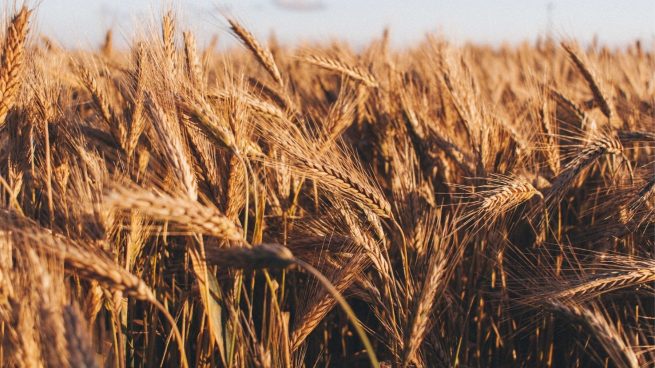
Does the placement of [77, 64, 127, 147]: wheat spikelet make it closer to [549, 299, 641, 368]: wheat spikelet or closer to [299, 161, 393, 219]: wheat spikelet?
[299, 161, 393, 219]: wheat spikelet

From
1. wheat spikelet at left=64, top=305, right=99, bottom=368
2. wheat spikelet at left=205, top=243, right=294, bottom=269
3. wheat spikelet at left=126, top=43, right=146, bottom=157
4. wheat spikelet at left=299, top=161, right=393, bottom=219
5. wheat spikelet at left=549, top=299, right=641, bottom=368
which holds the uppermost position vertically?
wheat spikelet at left=126, top=43, right=146, bottom=157

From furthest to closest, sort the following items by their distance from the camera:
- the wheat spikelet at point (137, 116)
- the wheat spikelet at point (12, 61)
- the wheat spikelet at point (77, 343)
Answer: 1. the wheat spikelet at point (137, 116)
2. the wheat spikelet at point (12, 61)
3. the wheat spikelet at point (77, 343)

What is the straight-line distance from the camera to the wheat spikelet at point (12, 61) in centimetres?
174

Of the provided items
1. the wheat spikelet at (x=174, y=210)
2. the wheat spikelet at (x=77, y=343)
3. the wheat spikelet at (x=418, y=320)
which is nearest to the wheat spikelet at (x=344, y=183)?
the wheat spikelet at (x=418, y=320)

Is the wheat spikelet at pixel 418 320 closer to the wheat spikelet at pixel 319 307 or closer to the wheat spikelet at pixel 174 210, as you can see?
the wheat spikelet at pixel 319 307

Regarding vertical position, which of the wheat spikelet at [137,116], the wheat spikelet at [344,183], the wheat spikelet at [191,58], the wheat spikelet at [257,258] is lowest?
the wheat spikelet at [257,258]

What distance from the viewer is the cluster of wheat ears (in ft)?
4.39

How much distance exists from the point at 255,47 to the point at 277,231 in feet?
3.04

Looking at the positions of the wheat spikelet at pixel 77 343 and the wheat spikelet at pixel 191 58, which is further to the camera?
the wheat spikelet at pixel 191 58

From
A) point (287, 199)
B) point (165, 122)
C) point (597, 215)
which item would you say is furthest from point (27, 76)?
point (597, 215)

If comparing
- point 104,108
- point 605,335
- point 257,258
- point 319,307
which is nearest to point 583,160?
point 605,335

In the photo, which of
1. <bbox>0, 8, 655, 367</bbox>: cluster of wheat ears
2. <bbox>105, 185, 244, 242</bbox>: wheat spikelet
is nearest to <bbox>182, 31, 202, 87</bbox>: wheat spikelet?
<bbox>0, 8, 655, 367</bbox>: cluster of wheat ears

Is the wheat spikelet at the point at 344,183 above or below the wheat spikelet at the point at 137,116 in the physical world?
below

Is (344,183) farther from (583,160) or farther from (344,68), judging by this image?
(344,68)
